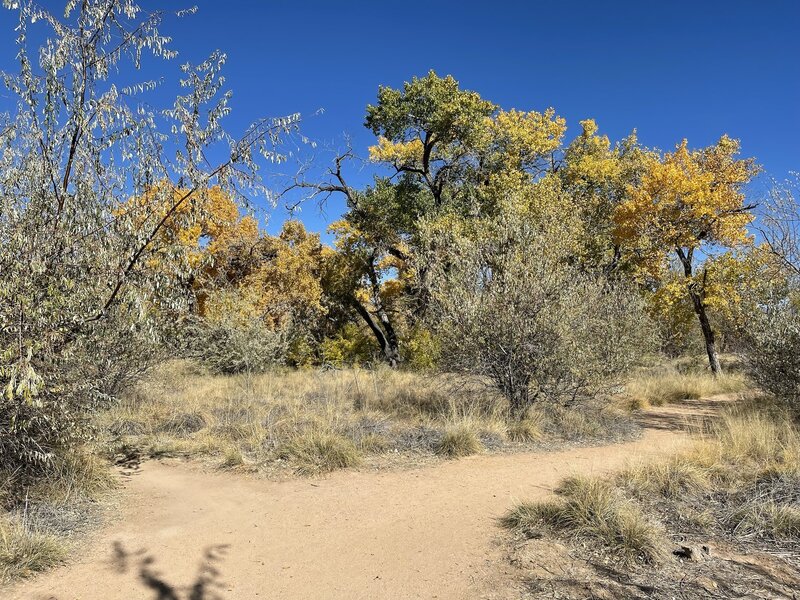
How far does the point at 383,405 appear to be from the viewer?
10.5 metres

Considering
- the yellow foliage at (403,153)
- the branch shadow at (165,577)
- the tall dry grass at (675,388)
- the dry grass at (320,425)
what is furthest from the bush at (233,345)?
the branch shadow at (165,577)

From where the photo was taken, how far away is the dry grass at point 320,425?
713 cm

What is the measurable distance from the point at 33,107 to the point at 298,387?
9.74 metres

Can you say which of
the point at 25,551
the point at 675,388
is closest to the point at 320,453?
the point at 25,551

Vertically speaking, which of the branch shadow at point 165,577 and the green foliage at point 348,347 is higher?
the green foliage at point 348,347

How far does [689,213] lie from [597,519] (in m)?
14.8

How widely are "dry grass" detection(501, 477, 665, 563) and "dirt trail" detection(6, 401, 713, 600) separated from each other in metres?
0.42

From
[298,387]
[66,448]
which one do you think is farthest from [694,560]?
[298,387]

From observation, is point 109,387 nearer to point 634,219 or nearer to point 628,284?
point 628,284

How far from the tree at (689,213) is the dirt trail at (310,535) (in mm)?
11666

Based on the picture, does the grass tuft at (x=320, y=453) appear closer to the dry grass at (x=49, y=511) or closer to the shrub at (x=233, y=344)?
the dry grass at (x=49, y=511)

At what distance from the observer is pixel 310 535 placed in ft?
15.9

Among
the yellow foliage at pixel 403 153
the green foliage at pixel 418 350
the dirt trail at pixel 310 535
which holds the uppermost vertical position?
the yellow foliage at pixel 403 153

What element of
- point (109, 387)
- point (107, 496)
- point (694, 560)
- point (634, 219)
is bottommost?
point (694, 560)
